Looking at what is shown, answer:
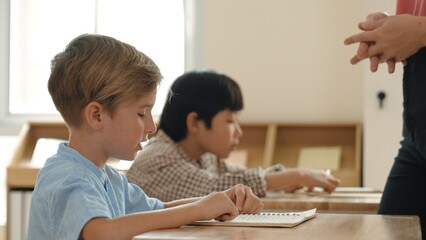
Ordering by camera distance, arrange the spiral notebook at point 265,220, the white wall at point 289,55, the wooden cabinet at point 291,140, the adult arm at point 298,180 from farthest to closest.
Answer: the white wall at point 289,55
the wooden cabinet at point 291,140
the adult arm at point 298,180
the spiral notebook at point 265,220

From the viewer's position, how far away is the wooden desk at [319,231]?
1431mm

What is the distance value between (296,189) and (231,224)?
1468 millimetres

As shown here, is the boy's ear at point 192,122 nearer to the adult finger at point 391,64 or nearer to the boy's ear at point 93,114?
the adult finger at point 391,64

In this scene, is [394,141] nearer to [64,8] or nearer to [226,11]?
[226,11]

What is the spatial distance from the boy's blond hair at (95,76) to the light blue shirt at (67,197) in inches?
3.9

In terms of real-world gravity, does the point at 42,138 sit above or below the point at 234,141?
below

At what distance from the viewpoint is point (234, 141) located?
10.9 ft

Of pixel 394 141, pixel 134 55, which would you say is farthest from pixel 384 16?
pixel 394 141

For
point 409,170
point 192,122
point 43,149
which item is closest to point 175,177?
point 192,122

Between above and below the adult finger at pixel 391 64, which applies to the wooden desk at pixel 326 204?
below

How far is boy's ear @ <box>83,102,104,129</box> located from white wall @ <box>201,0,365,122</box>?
130 inches

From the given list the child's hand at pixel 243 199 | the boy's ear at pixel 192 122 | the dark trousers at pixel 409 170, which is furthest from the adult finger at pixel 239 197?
the boy's ear at pixel 192 122

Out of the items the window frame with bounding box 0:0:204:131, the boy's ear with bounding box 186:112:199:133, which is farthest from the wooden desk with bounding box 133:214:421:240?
the window frame with bounding box 0:0:204:131

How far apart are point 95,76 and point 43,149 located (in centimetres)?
323
